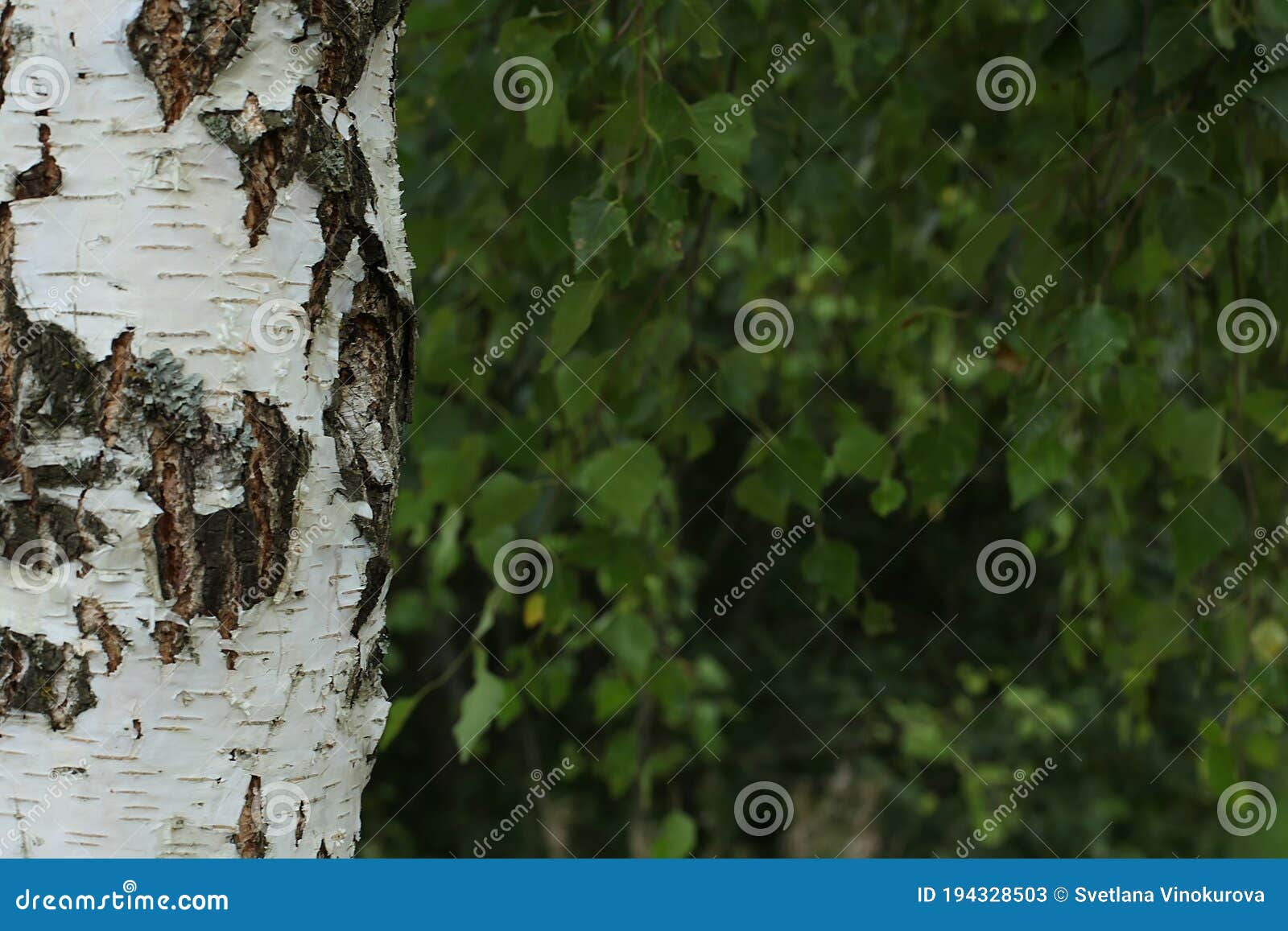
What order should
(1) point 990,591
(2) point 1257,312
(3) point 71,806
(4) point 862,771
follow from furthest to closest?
(1) point 990,591 → (4) point 862,771 → (2) point 1257,312 → (3) point 71,806

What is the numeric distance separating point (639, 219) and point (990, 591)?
262cm

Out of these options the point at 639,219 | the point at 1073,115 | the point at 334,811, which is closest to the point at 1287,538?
the point at 1073,115

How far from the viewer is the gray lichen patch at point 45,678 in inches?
24.3

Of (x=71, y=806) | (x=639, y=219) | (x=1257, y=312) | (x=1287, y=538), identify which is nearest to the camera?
(x=71, y=806)

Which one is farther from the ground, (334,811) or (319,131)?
(319,131)

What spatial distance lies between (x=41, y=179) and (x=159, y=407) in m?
0.14

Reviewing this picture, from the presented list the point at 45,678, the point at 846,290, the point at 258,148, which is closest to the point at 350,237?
the point at 258,148

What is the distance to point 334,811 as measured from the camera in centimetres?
69

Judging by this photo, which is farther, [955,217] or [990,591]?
[990,591]

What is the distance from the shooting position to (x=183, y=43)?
0.61m

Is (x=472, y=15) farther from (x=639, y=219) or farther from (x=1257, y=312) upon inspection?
(x=1257, y=312)

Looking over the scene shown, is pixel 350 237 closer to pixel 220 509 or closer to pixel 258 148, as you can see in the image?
pixel 258 148

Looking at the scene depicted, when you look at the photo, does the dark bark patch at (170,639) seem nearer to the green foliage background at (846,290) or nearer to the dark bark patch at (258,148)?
the dark bark patch at (258,148)

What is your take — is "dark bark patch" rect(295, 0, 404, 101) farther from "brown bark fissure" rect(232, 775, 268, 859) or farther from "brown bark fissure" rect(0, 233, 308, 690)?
"brown bark fissure" rect(232, 775, 268, 859)
